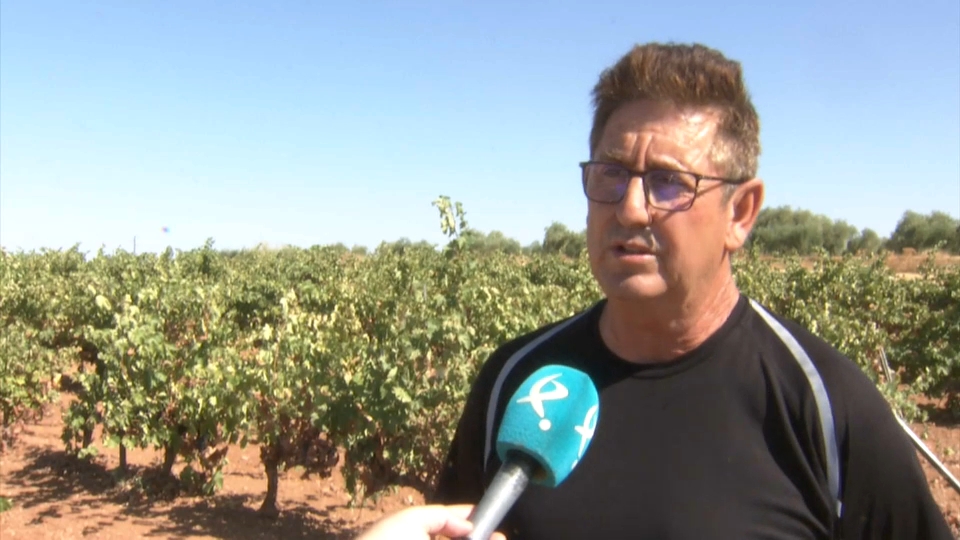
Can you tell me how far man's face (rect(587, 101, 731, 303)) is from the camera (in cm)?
179

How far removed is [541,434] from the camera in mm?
1456

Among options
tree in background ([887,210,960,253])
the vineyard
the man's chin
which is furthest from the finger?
tree in background ([887,210,960,253])

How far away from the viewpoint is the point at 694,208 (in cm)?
180

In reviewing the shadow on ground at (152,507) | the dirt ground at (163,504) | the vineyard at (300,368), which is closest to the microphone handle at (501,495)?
the vineyard at (300,368)

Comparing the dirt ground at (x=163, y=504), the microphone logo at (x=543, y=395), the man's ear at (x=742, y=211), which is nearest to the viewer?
the microphone logo at (x=543, y=395)

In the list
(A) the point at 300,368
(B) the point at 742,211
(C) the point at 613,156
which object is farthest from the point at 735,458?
(A) the point at 300,368

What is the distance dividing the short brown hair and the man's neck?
0.27 m

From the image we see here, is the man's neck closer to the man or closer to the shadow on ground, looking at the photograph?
the man

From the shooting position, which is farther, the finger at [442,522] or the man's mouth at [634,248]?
the man's mouth at [634,248]

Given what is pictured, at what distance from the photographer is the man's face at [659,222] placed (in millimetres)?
1793

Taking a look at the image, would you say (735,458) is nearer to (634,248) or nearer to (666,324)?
(666,324)

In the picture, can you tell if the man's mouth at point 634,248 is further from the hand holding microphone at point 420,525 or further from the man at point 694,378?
the hand holding microphone at point 420,525

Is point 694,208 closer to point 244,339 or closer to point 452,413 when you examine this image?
point 452,413

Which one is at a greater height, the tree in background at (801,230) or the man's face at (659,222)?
the tree in background at (801,230)
